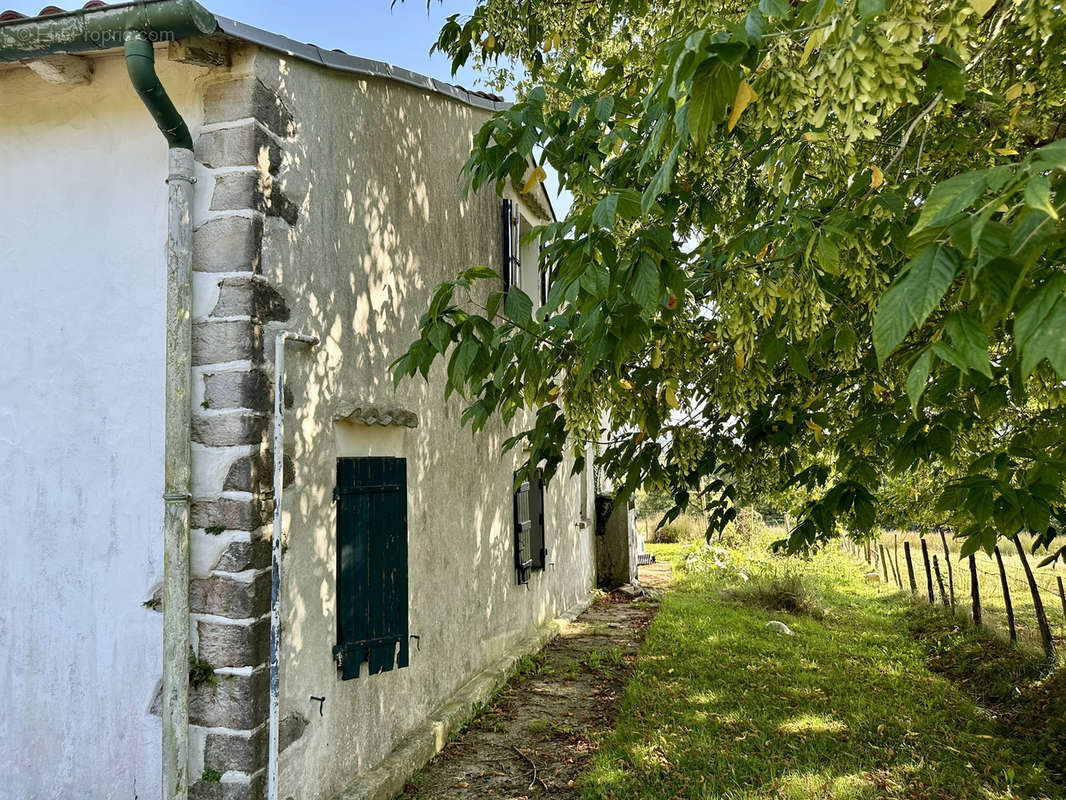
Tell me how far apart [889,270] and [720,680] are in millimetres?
4482

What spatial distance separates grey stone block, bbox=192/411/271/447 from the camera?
3.28m

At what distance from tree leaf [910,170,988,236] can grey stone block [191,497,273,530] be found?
2848mm

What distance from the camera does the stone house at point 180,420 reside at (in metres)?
3.21

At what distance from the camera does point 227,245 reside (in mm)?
3350

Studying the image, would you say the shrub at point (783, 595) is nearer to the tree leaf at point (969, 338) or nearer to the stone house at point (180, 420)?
the stone house at point (180, 420)

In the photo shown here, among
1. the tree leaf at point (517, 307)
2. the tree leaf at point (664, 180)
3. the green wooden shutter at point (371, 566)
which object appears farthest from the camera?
the green wooden shutter at point (371, 566)

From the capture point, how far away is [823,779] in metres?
4.47

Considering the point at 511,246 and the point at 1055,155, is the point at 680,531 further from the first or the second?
the point at 1055,155

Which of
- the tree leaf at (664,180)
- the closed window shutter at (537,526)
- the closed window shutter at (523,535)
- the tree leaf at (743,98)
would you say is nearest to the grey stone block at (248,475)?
the tree leaf at (664,180)

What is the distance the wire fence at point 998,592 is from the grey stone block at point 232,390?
3.75 m

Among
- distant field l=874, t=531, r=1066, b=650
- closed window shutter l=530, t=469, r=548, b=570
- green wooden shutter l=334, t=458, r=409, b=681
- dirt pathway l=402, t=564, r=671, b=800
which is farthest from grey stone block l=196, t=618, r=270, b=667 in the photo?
distant field l=874, t=531, r=1066, b=650

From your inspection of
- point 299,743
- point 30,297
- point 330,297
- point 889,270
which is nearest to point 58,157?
point 30,297

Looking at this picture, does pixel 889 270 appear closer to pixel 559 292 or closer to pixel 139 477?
pixel 559 292

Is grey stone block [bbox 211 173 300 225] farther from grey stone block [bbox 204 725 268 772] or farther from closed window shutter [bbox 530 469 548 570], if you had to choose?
closed window shutter [bbox 530 469 548 570]
